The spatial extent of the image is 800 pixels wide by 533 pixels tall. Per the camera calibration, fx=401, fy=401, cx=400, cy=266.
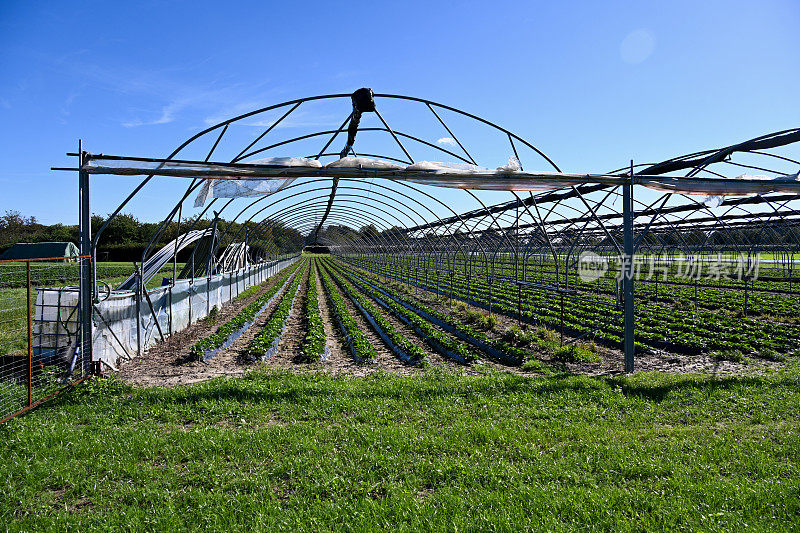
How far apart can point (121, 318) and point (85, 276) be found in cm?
173

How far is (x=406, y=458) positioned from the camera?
4219 millimetres

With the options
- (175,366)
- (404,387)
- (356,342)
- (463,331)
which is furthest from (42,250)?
(404,387)

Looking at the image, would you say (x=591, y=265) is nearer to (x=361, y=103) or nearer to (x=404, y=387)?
(x=361, y=103)

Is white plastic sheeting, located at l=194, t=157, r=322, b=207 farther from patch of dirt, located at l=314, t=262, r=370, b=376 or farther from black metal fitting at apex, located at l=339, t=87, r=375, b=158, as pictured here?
patch of dirt, located at l=314, t=262, r=370, b=376

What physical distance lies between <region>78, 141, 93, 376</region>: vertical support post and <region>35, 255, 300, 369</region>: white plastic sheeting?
0.32m

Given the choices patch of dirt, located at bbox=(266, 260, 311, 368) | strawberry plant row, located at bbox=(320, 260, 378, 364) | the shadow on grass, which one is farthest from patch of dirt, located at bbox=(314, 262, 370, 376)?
the shadow on grass

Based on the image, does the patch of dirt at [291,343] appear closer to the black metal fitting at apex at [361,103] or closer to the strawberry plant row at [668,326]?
the black metal fitting at apex at [361,103]

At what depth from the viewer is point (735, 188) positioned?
902 cm

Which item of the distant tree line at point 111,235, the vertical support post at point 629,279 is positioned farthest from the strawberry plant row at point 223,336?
the distant tree line at point 111,235

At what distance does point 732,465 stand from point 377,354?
6.56 meters

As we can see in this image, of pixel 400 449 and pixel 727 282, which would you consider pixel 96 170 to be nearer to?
pixel 400 449

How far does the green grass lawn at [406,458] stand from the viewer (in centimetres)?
331

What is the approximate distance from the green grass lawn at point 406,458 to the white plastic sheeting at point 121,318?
1661 millimetres

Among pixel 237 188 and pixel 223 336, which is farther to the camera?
pixel 223 336
